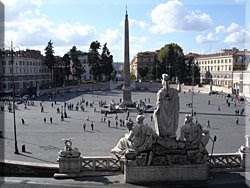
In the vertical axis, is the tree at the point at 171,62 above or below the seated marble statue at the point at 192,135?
above

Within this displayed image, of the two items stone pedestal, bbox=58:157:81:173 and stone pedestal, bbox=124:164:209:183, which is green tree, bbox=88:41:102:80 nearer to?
stone pedestal, bbox=58:157:81:173

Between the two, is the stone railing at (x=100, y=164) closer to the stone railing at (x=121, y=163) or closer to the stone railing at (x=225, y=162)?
the stone railing at (x=121, y=163)

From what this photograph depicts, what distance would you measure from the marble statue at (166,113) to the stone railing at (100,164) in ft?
5.44

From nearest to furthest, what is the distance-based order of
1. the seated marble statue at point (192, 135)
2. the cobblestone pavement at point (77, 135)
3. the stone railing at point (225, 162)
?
the seated marble statue at point (192, 135) → the stone railing at point (225, 162) → the cobblestone pavement at point (77, 135)

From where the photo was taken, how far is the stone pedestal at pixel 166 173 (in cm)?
1079

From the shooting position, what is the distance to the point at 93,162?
1137 centimetres

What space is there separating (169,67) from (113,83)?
15.7 metres

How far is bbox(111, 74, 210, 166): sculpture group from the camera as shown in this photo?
10844mm

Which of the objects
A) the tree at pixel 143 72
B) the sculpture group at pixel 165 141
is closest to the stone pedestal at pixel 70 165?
the sculpture group at pixel 165 141

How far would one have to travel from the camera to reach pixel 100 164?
11453 millimetres

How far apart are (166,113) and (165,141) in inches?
35.4

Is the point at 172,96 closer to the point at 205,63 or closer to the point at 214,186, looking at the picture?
the point at 214,186

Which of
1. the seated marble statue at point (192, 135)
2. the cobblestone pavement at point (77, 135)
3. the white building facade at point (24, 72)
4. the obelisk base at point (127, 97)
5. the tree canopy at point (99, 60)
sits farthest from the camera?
the tree canopy at point (99, 60)

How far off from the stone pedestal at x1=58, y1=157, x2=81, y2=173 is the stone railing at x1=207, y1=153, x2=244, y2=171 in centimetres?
418
